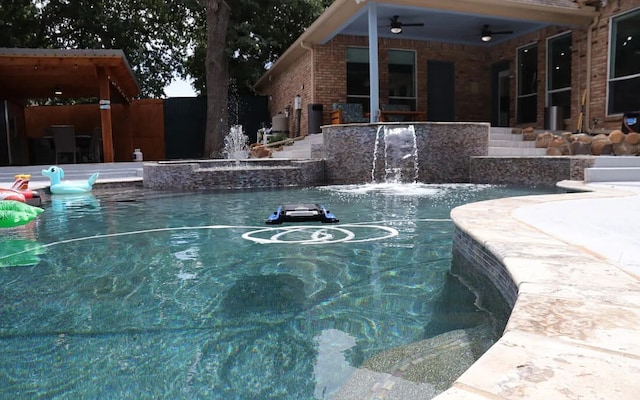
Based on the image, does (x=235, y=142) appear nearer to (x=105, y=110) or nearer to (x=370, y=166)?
(x=105, y=110)

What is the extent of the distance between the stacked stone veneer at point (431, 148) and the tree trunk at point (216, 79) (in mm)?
8083

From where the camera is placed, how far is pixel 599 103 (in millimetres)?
11031

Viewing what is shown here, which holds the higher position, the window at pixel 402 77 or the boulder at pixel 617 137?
the window at pixel 402 77

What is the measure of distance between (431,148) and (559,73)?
227 inches

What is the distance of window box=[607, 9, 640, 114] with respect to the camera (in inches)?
405

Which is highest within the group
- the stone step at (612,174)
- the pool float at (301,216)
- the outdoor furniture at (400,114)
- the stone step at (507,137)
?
the outdoor furniture at (400,114)

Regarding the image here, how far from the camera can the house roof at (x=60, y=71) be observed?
10703mm

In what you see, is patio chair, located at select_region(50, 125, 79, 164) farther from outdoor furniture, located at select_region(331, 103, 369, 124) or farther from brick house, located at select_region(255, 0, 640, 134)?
outdoor furniture, located at select_region(331, 103, 369, 124)

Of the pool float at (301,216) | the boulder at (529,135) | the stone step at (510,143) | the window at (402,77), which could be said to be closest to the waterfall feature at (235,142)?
the window at (402,77)

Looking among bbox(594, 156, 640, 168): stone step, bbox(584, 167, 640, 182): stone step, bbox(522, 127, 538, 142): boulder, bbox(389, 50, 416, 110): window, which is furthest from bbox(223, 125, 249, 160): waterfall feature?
bbox(584, 167, 640, 182): stone step

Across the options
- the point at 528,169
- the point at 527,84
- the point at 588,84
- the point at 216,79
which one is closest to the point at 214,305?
the point at 528,169

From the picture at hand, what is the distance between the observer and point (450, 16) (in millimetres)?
11781

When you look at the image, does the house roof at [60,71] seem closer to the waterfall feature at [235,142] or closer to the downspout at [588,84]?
the waterfall feature at [235,142]

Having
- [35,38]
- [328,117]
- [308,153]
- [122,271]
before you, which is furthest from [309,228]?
[35,38]
